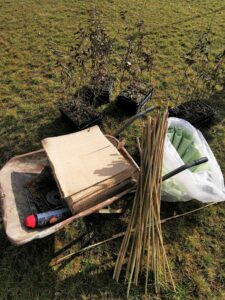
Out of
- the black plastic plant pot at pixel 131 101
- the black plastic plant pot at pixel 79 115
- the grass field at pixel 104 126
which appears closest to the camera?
the grass field at pixel 104 126

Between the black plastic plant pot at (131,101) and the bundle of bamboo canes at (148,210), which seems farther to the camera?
the black plastic plant pot at (131,101)

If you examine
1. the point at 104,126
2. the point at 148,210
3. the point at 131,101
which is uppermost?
the point at 131,101

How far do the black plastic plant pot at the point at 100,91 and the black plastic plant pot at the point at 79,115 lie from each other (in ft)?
0.96

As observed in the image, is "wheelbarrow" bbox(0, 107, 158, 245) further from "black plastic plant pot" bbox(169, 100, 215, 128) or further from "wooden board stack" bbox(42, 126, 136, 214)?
"black plastic plant pot" bbox(169, 100, 215, 128)

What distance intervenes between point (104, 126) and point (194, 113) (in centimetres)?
119

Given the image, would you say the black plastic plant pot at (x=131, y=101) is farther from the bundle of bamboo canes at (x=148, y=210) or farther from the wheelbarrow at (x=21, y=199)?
the bundle of bamboo canes at (x=148, y=210)

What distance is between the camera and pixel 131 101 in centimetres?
378

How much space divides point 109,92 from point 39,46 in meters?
2.20

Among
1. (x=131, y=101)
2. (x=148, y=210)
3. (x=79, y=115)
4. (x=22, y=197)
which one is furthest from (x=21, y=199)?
(x=131, y=101)

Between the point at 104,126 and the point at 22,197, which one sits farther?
the point at 104,126

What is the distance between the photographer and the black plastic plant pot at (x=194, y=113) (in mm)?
3652

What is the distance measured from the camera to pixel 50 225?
2.15m

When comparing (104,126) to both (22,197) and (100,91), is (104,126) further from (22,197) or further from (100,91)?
(22,197)

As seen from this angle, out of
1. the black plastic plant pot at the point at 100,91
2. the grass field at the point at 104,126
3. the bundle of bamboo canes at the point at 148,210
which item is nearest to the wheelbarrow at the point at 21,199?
the bundle of bamboo canes at the point at 148,210
